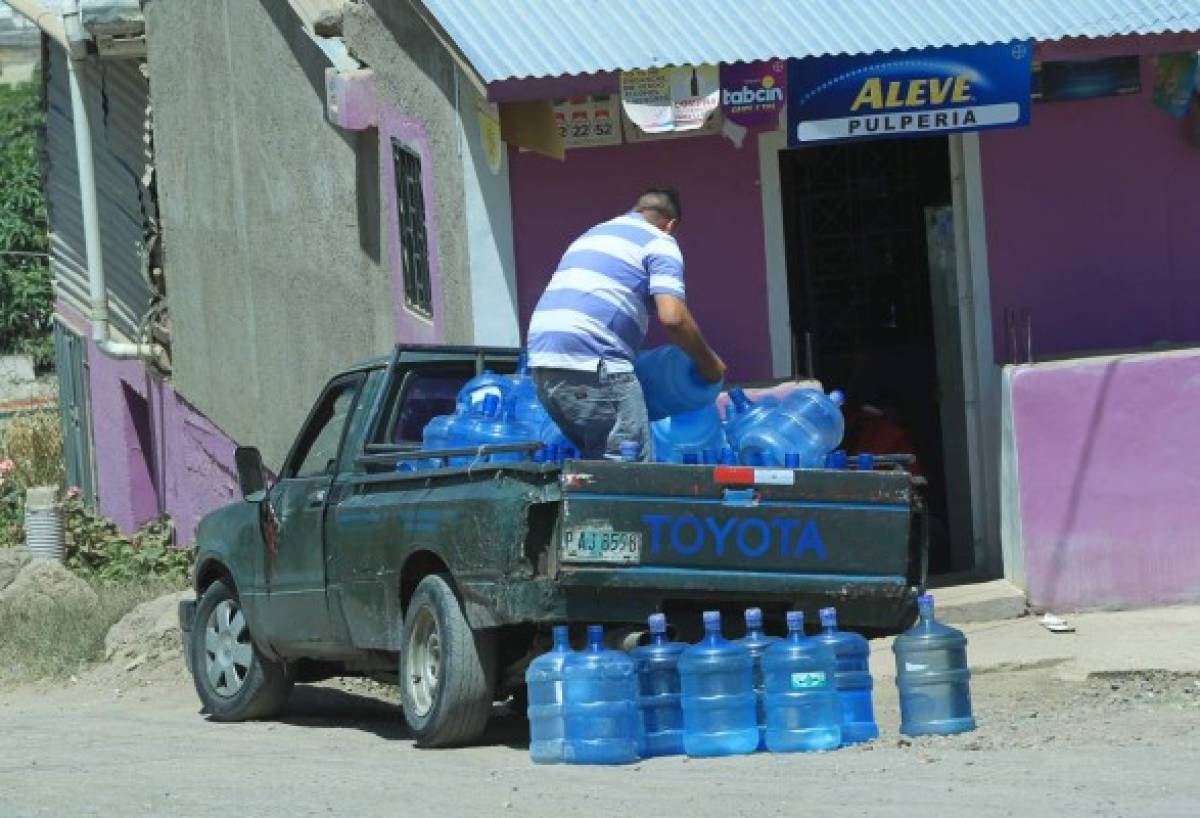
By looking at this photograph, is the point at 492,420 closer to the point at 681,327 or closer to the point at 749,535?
the point at 681,327

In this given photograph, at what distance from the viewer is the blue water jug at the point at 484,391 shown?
A: 404 inches

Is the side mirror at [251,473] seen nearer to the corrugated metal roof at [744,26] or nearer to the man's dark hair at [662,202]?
the corrugated metal roof at [744,26]

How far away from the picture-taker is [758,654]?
9.00 meters

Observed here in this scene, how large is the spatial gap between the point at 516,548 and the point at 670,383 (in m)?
1.41

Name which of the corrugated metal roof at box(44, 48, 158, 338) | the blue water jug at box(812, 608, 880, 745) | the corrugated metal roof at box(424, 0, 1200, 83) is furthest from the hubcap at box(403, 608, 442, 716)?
the corrugated metal roof at box(44, 48, 158, 338)

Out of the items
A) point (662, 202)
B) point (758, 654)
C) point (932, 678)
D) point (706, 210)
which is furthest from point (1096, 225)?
point (758, 654)

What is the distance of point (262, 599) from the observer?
11250mm

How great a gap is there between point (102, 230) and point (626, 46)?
10118 mm

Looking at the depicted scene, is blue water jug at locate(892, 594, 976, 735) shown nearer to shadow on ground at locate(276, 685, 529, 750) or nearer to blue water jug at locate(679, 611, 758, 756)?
blue water jug at locate(679, 611, 758, 756)

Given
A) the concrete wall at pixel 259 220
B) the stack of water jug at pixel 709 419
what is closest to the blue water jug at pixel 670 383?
the stack of water jug at pixel 709 419

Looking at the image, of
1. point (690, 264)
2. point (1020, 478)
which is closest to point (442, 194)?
point (690, 264)

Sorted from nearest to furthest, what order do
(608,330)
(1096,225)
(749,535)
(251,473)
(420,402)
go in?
(749,535) → (608,330) → (420,402) → (251,473) → (1096,225)

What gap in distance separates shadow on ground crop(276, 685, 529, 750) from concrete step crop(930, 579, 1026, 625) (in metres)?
2.44

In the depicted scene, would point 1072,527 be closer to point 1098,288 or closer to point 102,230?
point 1098,288
